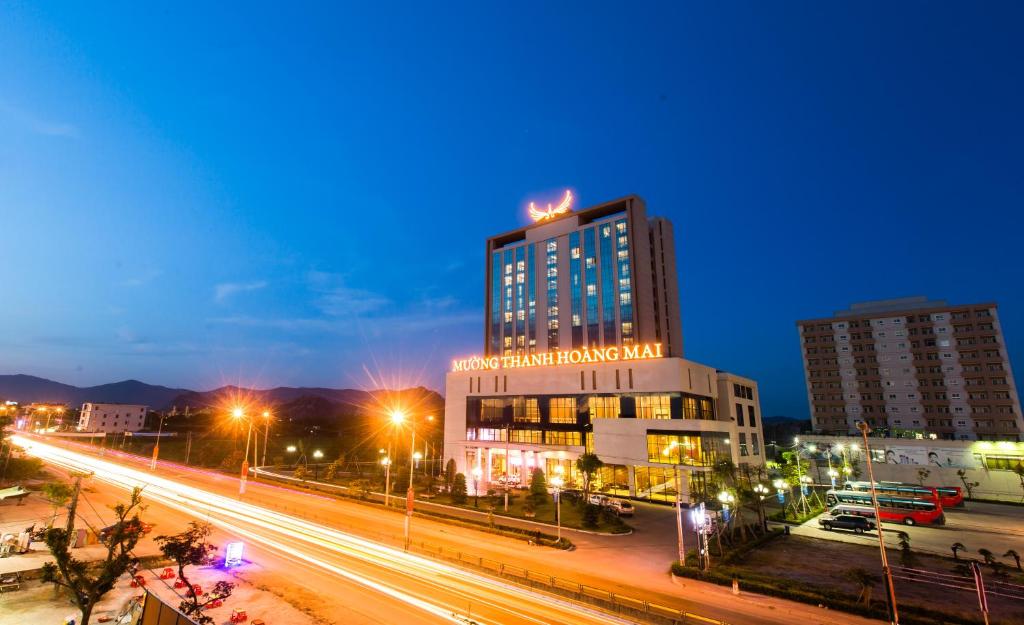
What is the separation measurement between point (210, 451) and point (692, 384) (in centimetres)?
10648

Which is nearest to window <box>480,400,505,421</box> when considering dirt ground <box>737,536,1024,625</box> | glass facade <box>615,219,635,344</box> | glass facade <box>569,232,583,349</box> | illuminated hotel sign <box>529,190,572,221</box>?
glass facade <box>569,232,583,349</box>

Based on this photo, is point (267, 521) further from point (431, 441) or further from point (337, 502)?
point (431, 441)

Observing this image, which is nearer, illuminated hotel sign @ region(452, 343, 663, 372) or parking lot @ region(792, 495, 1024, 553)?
parking lot @ region(792, 495, 1024, 553)

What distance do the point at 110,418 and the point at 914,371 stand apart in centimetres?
25547

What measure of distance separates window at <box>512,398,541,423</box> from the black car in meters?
42.5

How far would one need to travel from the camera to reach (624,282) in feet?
346

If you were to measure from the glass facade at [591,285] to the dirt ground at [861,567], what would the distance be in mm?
64697

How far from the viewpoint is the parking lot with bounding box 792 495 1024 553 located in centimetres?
4256

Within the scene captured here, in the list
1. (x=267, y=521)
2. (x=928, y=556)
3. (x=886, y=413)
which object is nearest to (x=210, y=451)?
(x=267, y=521)

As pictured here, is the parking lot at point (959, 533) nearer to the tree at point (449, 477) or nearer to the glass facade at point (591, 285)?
the tree at point (449, 477)

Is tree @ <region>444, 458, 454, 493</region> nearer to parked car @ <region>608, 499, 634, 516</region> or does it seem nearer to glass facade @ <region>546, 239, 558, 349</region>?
parked car @ <region>608, 499, 634, 516</region>

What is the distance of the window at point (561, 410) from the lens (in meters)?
76.6

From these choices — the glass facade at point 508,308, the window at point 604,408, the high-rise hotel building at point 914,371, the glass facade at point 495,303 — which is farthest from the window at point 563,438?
the high-rise hotel building at point 914,371

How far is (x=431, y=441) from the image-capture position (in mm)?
126375
